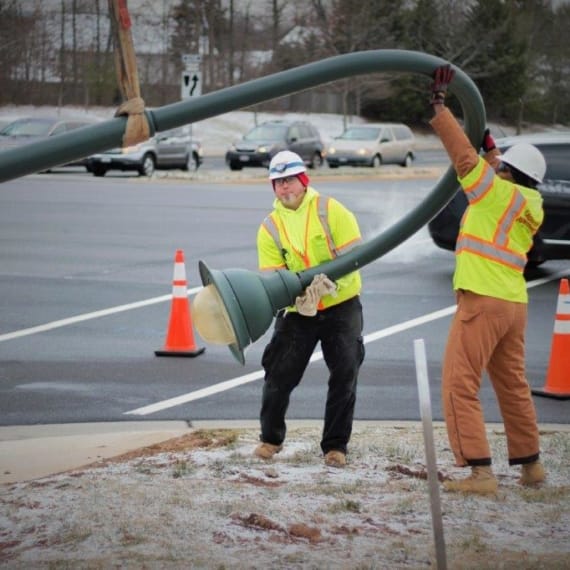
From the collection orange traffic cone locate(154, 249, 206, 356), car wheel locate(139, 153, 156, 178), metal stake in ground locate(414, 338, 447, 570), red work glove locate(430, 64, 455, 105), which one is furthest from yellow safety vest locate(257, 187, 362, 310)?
car wheel locate(139, 153, 156, 178)

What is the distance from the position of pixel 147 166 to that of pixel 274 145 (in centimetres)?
554

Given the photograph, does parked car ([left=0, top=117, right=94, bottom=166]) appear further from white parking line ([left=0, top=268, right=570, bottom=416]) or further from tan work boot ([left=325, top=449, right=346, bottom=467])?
tan work boot ([left=325, top=449, right=346, bottom=467])

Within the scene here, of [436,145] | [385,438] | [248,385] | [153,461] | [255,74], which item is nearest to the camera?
[153,461]

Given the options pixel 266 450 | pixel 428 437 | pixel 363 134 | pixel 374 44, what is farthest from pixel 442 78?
pixel 374 44

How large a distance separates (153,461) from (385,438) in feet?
5.35

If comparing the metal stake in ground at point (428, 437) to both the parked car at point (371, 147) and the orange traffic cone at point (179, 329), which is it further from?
the parked car at point (371, 147)

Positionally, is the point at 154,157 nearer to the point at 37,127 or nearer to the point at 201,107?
the point at 37,127

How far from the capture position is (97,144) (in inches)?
175

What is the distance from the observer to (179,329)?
35.1 feet

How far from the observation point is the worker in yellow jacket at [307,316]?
6996 millimetres

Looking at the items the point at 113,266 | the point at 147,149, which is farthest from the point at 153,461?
the point at 147,149

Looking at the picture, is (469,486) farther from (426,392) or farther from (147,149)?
(147,149)

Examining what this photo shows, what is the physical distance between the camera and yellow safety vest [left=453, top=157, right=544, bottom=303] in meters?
6.34

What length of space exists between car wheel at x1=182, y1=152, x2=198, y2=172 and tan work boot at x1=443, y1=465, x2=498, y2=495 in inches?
1220
